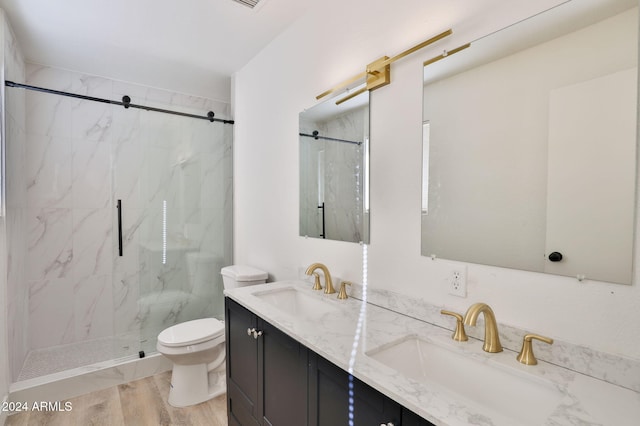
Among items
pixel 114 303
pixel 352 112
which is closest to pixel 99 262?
pixel 114 303

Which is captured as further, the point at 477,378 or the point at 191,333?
the point at 191,333

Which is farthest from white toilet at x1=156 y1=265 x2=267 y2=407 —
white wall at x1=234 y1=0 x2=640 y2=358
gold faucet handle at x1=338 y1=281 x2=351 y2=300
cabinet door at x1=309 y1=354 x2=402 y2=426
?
cabinet door at x1=309 y1=354 x2=402 y2=426

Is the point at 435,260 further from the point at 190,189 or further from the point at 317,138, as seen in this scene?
the point at 190,189

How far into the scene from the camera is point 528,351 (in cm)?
95

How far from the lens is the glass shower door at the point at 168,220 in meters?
2.65

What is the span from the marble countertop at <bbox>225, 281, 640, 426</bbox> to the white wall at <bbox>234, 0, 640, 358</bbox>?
12 centimetres

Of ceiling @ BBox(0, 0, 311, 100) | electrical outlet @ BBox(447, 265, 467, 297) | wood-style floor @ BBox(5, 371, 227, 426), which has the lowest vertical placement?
wood-style floor @ BBox(5, 371, 227, 426)

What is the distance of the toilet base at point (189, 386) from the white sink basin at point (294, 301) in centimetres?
94

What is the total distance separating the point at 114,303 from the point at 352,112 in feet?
9.53

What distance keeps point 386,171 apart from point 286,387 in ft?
3.33

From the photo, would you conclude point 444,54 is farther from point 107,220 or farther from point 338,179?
point 107,220

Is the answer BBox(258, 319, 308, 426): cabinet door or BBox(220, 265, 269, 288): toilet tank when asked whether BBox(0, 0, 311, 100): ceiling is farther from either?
BBox(258, 319, 308, 426): cabinet door

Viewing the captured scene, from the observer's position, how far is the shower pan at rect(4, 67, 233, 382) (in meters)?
2.66

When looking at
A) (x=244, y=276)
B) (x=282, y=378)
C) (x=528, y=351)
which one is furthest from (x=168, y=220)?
(x=528, y=351)
